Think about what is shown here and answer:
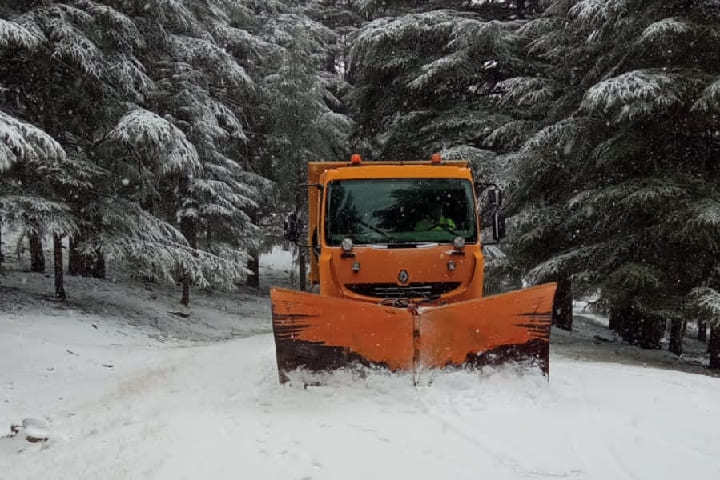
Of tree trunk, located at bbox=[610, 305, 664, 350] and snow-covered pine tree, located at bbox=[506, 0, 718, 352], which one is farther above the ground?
snow-covered pine tree, located at bbox=[506, 0, 718, 352]

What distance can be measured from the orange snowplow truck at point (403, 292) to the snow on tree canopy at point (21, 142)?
13.1ft

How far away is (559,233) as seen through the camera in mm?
13828

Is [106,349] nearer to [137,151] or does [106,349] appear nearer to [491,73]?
[137,151]

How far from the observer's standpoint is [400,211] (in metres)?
8.34

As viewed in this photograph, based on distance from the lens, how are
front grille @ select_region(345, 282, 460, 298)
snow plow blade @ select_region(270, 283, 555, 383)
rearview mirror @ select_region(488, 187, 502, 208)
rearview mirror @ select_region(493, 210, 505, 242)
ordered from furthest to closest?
rearview mirror @ select_region(493, 210, 505, 242), rearview mirror @ select_region(488, 187, 502, 208), front grille @ select_region(345, 282, 460, 298), snow plow blade @ select_region(270, 283, 555, 383)

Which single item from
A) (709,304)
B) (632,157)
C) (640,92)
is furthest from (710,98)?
(709,304)

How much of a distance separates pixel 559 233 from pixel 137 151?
9.10 meters

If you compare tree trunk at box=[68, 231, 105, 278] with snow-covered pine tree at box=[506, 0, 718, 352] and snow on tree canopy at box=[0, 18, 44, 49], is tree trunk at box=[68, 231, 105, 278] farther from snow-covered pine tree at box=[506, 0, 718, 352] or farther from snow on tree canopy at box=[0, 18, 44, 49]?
snow-covered pine tree at box=[506, 0, 718, 352]

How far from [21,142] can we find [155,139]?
352 cm

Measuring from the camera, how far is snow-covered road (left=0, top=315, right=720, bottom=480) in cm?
447

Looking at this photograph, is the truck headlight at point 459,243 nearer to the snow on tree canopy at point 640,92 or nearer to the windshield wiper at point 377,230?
the windshield wiper at point 377,230

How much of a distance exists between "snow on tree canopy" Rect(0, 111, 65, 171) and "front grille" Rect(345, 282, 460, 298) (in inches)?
183

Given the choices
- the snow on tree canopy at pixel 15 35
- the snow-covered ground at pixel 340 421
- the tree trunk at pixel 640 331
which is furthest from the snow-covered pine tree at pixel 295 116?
the snow-covered ground at pixel 340 421

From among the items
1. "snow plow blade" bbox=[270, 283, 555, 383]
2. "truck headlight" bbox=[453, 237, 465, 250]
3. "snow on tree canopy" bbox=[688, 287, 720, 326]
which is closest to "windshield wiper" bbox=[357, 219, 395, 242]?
"truck headlight" bbox=[453, 237, 465, 250]
